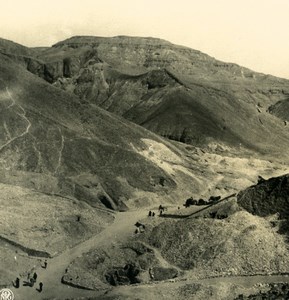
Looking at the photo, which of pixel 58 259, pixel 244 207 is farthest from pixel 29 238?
pixel 244 207

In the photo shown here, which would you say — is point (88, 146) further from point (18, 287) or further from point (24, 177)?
point (18, 287)

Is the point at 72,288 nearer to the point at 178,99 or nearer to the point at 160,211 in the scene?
the point at 160,211

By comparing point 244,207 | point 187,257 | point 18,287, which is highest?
point 244,207

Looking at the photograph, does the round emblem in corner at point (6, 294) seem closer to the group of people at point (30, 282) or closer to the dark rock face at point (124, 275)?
the group of people at point (30, 282)

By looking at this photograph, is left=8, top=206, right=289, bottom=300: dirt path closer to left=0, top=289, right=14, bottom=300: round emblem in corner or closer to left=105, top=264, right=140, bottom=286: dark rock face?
left=0, top=289, right=14, bottom=300: round emblem in corner

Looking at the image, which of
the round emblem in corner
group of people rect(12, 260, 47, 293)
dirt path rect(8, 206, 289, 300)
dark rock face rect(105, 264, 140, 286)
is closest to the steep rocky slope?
dirt path rect(8, 206, 289, 300)

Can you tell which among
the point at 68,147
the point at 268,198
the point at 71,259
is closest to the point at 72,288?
the point at 71,259

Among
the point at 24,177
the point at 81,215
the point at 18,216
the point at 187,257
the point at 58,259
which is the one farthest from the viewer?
the point at 24,177

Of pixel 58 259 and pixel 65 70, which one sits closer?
pixel 58 259

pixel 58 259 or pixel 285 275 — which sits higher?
pixel 285 275
